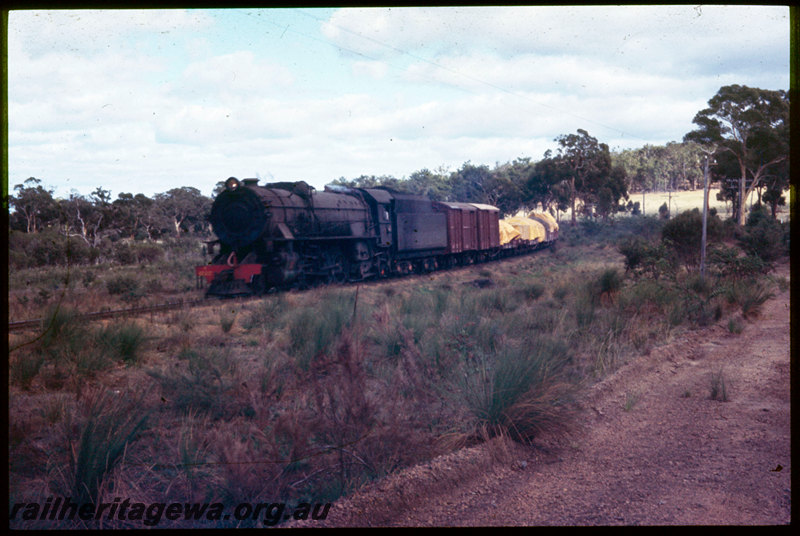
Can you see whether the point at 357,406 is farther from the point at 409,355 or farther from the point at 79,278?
the point at 79,278

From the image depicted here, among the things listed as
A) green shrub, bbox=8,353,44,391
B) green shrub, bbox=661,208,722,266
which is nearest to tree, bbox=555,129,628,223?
green shrub, bbox=661,208,722,266

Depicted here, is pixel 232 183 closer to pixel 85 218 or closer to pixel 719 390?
pixel 85 218

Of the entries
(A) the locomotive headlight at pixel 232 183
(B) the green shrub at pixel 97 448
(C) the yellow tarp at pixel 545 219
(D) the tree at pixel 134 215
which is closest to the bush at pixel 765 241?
(A) the locomotive headlight at pixel 232 183

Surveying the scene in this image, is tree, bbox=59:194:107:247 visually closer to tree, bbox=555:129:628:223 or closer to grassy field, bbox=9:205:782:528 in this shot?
grassy field, bbox=9:205:782:528

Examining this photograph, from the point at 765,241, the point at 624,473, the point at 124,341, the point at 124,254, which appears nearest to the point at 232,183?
the point at 124,341

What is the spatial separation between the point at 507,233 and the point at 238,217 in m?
22.9

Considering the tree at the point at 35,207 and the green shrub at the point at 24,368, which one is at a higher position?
the tree at the point at 35,207

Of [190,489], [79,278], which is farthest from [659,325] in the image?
[79,278]

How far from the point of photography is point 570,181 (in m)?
38.3

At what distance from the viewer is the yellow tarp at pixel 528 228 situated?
3738 cm

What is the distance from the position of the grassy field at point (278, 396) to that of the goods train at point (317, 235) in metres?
4.28

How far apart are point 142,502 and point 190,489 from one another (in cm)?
35

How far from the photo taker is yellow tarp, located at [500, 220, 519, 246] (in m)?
35.0

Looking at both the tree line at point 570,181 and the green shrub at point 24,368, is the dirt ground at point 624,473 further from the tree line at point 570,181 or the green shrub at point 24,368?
the tree line at point 570,181
